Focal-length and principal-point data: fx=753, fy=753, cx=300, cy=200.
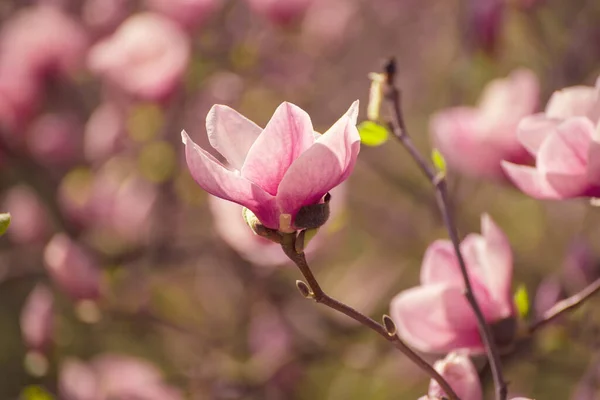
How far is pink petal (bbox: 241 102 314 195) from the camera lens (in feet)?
1.63

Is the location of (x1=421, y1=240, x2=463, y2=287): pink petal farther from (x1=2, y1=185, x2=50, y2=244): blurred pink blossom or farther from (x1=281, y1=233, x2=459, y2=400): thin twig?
(x1=2, y1=185, x2=50, y2=244): blurred pink blossom

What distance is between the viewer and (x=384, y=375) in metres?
1.54

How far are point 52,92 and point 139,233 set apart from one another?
0.37 meters

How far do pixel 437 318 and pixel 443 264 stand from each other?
1.8 inches

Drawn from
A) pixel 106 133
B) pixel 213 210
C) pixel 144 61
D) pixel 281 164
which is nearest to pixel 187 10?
pixel 144 61

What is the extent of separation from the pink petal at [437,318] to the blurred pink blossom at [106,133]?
3.13ft

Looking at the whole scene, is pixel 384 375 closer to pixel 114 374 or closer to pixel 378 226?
pixel 378 226

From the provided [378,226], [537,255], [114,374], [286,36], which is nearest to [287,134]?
[114,374]

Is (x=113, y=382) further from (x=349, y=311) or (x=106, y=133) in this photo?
(x=349, y=311)

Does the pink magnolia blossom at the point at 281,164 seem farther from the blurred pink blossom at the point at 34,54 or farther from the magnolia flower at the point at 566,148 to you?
the blurred pink blossom at the point at 34,54

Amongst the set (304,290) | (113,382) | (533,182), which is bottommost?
(113,382)

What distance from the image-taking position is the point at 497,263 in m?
0.63

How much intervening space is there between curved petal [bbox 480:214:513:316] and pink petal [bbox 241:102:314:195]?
0.63ft

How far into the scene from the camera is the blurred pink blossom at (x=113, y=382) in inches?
40.2
